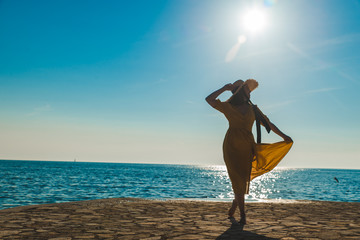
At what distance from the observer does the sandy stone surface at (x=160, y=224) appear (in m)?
3.68

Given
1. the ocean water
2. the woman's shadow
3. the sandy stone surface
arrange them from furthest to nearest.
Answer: the ocean water
the sandy stone surface
the woman's shadow

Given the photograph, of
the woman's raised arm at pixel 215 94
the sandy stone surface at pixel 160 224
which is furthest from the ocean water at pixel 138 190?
the woman's raised arm at pixel 215 94

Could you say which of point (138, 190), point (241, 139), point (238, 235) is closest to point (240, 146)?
point (241, 139)

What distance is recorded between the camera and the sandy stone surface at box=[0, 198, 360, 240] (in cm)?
368

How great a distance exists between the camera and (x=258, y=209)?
6.33 m

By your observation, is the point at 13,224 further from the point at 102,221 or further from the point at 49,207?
the point at 49,207

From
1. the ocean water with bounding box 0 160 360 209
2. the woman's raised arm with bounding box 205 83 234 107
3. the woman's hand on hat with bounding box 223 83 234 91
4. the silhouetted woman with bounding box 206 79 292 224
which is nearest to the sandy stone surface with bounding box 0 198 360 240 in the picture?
the silhouetted woman with bounding box 206 79 292 224

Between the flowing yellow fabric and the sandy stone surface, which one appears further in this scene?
the flowing yellow fabric

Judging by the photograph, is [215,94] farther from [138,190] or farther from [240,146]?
[138,190]

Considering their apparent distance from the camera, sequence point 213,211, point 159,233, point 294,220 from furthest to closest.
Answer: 1. point 213,211
2. point 294,220
3. point 159,233

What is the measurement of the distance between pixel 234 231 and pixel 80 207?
357 centimetres

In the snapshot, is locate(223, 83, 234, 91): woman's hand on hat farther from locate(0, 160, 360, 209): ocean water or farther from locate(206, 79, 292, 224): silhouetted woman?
locate(0, 160, 360, 209): ocean water

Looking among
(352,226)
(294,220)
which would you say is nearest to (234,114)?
(294,220)

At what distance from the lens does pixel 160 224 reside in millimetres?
4445
